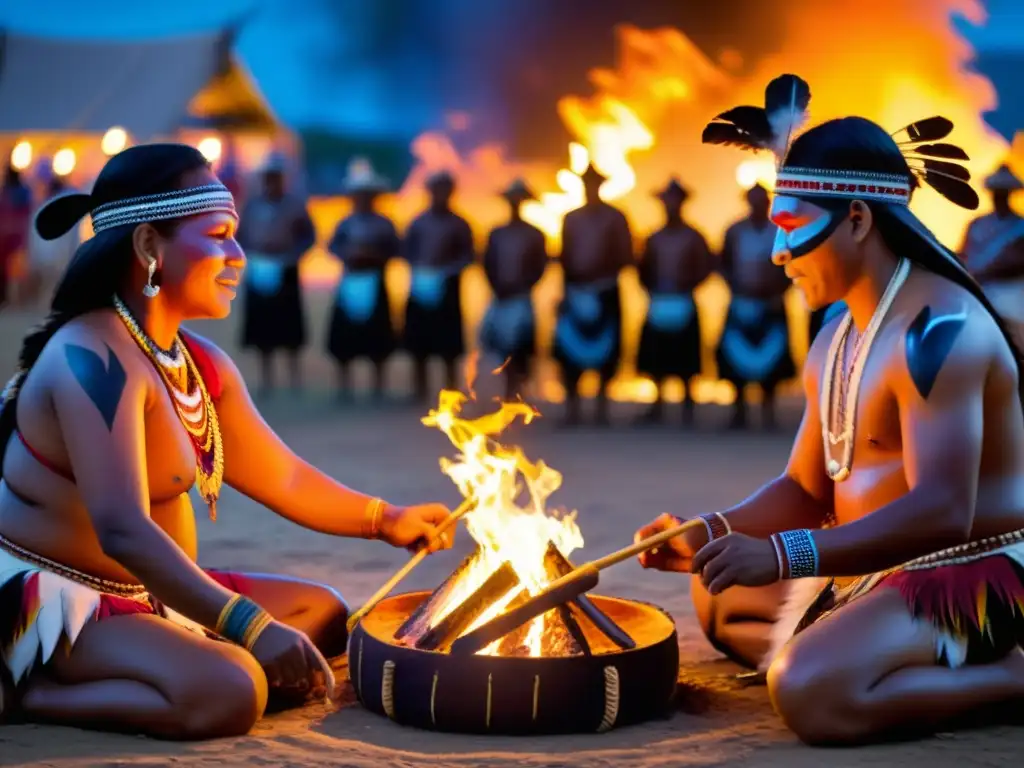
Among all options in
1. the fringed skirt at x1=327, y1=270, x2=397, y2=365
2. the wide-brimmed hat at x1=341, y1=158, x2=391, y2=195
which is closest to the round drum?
the fringed skirt at x1=327, y1=270, x2=397, y2=365

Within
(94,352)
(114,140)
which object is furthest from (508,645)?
(114,140)

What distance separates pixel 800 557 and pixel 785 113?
3.92 feet

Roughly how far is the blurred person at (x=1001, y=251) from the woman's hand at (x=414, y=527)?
20.7 feet

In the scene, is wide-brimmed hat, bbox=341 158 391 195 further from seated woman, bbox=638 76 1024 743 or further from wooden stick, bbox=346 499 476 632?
seated woman, bbox=638 76 1024 743

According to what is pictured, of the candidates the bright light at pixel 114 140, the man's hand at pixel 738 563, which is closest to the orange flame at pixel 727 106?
the man's hand at pixel 738 563

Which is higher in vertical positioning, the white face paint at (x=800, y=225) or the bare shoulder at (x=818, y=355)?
the white face paint at (x=800, y=225)

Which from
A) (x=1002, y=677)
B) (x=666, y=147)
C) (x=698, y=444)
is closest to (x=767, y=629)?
(x=1002, y=677)

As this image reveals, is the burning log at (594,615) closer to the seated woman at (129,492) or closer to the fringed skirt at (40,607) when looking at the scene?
the seated woman at (129,492)

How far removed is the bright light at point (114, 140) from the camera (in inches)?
923

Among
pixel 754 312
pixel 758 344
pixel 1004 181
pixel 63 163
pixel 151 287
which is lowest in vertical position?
pixel 151 287

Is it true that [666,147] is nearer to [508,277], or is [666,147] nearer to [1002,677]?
[508,277]

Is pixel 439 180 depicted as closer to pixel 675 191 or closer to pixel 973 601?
pixel 675 191

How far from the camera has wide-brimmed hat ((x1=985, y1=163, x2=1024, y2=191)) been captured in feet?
32.8

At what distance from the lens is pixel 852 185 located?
12.7 ft
